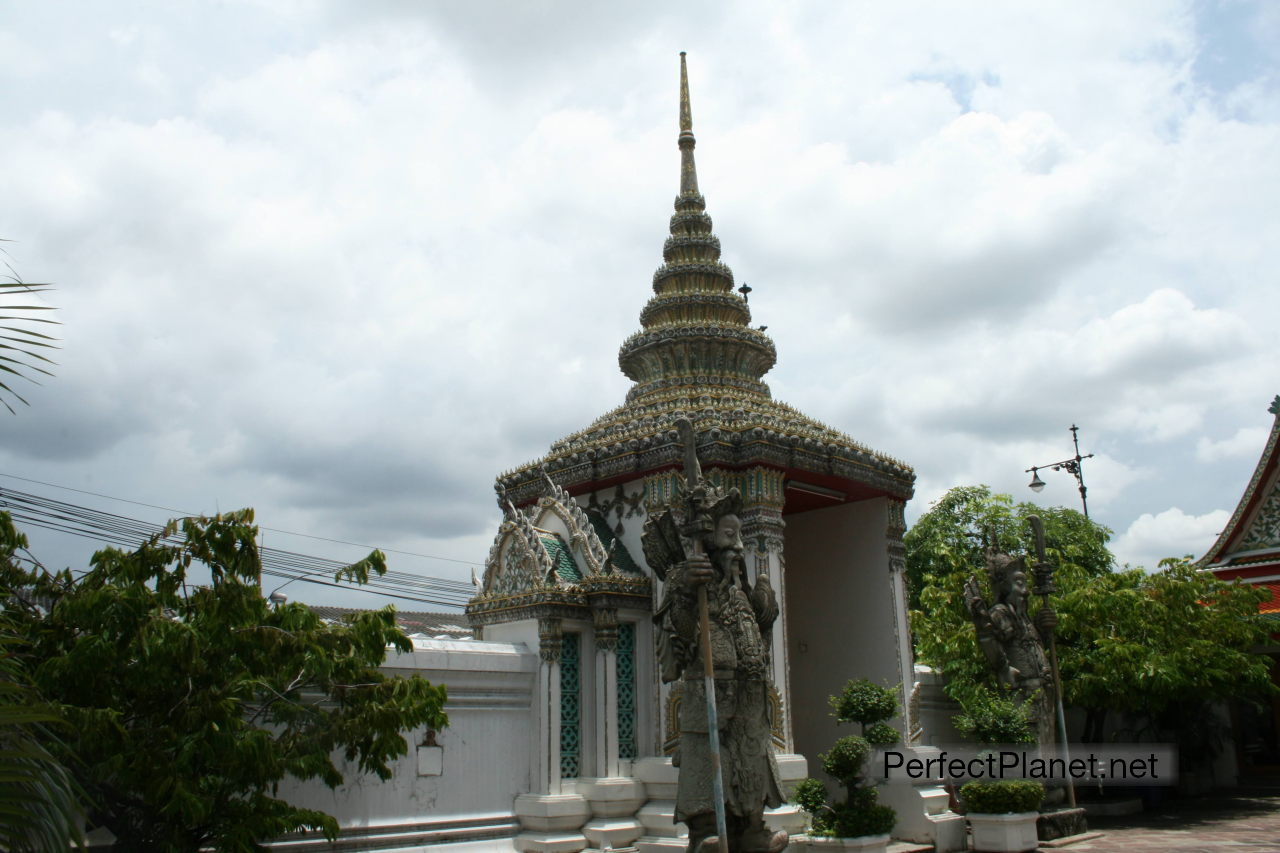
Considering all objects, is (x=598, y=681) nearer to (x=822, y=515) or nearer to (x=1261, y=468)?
(x=822, y=515)

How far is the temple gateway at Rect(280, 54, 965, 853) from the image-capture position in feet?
38.0

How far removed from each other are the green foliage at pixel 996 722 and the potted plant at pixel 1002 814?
63 centimetres

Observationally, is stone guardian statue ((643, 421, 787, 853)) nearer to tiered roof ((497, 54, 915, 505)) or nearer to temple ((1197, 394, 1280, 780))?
tiered roof ((497, 54, 915, 505))

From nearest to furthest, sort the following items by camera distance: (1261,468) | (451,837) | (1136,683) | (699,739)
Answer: (699,739) < (451,837) < (1136,683) < (1261,468)

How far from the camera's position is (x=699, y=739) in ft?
29.8

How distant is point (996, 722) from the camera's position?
43.4 feet

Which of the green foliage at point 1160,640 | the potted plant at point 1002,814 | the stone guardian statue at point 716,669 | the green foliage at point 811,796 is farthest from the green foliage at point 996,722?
the stone guardian statue at point 716,669

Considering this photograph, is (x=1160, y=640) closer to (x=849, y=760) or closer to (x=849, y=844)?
(x=849, y=760)

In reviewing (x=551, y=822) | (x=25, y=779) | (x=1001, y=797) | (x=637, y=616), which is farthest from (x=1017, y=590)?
(x=25, y=779)

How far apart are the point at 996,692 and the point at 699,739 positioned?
718cm

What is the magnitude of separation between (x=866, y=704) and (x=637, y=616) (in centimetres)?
298

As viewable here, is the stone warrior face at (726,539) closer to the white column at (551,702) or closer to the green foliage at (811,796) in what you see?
the green foliage at (811,796)

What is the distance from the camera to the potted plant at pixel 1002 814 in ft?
40.6

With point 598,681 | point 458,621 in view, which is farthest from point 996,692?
point 458,621
